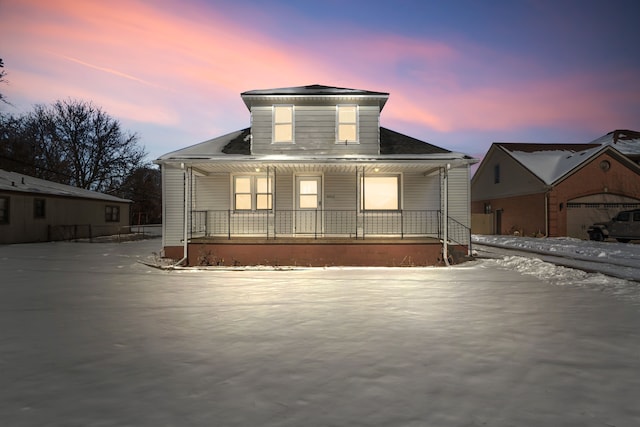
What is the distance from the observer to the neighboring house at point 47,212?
2061cm

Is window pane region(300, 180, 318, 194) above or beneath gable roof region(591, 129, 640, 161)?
beneath

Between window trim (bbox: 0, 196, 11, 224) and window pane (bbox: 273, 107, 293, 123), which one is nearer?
window pane (bbox: 273, 107, 293, 123)

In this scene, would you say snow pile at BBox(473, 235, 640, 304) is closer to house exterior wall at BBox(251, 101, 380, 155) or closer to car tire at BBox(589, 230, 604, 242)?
house exterior wall at BBox(251, 101, 380, 155)

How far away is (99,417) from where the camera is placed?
3.03 metres

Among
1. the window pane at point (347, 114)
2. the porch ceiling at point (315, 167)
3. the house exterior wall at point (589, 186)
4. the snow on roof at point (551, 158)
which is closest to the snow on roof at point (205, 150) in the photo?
the porch ceiling at point (315, 167)

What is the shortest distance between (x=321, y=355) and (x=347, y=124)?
38.3ft

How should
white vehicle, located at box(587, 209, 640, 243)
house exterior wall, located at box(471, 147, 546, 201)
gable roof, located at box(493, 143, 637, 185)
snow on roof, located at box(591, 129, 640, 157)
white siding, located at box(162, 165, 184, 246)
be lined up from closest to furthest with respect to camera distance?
white siding, located at box(162, 165, 184, 246), white vehicle, located at box(587, 209, 640, 243), gable roof, located at box(493, 143, 637, 185), house exterior wall, located at box(471, 147, 546, 201), snow on roof, located at box(591, 129, 640, 157)

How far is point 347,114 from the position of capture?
14.8 metres

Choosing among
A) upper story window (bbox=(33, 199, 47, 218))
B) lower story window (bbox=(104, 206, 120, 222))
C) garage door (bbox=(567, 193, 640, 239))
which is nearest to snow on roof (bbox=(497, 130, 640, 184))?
garage door (bbox=(567, 193, 640, 239))

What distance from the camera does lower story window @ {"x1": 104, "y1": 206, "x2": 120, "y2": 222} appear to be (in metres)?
29.3

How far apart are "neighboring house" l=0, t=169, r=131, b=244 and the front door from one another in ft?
55.5

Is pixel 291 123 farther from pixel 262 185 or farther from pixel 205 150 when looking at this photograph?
pixel 205 150

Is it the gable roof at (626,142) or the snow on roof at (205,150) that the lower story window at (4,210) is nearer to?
the snow on roof at (205,150)

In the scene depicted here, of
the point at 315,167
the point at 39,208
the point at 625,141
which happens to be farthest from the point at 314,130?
the point at 625,141
